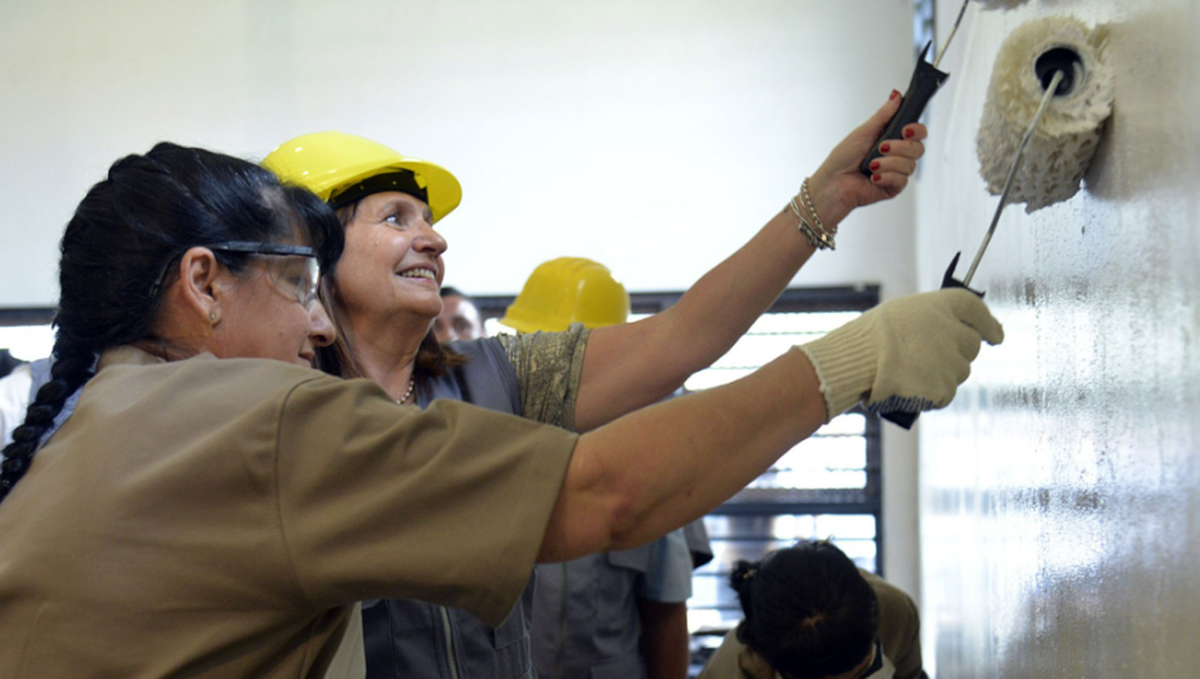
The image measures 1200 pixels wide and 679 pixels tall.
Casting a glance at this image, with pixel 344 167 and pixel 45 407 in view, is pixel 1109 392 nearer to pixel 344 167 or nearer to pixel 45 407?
pixel 45 407

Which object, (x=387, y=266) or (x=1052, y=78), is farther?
(x=387, y=266)

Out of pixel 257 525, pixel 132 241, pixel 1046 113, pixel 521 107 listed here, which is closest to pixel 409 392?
pixel 132 241

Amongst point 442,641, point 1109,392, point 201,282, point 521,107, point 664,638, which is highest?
point 521,107

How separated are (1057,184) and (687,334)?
63cm

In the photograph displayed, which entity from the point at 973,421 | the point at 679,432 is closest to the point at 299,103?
the point at 973,421

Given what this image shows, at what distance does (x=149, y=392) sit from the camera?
36.1 inches

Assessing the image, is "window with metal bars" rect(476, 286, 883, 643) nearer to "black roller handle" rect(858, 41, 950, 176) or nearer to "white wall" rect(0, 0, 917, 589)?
"white wall" rect(0, 0, 917, 589)

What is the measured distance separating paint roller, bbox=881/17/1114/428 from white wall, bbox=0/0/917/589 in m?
3.40

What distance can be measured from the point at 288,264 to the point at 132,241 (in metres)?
0.16

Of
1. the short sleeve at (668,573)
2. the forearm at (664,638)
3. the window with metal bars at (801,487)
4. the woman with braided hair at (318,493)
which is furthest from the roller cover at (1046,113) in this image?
the window with metal bars at (801,487)

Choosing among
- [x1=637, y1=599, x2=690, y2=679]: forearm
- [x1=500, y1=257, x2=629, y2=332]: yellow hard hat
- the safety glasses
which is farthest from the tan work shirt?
[x1=500, y1=257, x2=629, y2=332]: yellow hard hat

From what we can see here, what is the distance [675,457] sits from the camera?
2.88ft

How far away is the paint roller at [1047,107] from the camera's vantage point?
0.90 metres

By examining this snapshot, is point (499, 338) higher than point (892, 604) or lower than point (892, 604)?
higher
